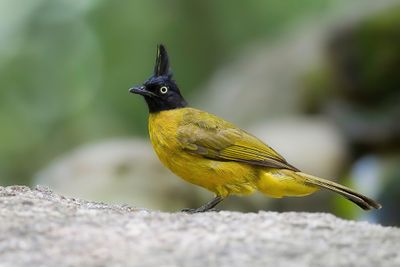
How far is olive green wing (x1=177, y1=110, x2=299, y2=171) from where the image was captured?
238 inches

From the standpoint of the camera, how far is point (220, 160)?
20.0 feet

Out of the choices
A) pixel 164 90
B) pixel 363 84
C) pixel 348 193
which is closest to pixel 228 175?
pixel 348 193

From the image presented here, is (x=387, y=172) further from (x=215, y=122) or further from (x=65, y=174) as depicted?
(x=215, y=122)

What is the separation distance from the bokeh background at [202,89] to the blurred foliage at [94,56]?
3 cm

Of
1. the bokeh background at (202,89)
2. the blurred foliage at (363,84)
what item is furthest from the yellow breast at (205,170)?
the blurred foliage at (363,84)

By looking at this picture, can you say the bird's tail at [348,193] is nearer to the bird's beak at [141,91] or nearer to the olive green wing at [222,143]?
the olive green wing at [222,143]

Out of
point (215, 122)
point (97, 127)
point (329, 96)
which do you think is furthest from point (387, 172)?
point (97, 127)

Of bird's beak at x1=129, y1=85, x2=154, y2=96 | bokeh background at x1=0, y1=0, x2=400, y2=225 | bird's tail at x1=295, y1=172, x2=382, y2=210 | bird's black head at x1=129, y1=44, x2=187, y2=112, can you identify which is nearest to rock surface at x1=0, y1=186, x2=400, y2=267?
bird's tail at x1=295, y1=172, x2=382, y2=210

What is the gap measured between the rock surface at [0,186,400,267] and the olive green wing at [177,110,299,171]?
4.46ft

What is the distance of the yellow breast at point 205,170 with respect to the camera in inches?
233

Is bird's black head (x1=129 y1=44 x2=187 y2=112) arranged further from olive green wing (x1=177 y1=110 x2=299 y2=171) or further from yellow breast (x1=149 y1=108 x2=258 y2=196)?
yellow breast (x1=149 y1=108 x2=258 y2=196)

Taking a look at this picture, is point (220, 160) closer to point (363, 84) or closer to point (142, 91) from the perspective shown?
point (142, 91)

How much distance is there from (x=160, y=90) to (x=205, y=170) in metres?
0.90

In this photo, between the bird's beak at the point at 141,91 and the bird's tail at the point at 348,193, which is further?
the bird's beak at the point at 141,91
